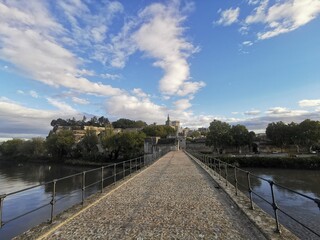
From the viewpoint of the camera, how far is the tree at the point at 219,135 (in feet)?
283

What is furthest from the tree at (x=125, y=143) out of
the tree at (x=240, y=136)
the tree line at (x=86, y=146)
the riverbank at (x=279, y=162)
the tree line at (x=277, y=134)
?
the tree at (x=240, y=136)

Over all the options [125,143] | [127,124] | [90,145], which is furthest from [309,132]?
[127,124]

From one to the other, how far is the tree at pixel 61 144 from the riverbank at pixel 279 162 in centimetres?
5316

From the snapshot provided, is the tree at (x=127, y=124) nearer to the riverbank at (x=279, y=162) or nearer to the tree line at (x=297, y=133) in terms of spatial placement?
the tree line at (x=297, y=133)

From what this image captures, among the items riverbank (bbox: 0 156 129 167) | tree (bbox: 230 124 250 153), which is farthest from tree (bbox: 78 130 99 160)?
tree (bbox: 230 124 250 153)

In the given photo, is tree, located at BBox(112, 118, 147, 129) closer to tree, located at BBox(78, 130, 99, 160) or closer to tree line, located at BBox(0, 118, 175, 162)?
tree line, located at BBox(0, 118, 175, 162)

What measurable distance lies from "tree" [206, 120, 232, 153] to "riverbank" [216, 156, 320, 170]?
65.9 feet

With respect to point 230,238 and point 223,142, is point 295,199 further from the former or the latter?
point 223,142

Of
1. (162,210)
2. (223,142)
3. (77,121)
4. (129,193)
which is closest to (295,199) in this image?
(129,193)

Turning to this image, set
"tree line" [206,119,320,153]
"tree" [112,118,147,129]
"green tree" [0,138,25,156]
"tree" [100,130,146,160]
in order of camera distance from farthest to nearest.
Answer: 1. "tree" [112,118,147,129]
2. "green tree" [0,138,25,156]
3. "tree" [100,130,146,160]
4. "tree line" [206,119,320,153]

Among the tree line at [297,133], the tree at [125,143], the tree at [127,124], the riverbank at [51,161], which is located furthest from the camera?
the tree at [127,124]

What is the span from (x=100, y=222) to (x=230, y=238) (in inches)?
119

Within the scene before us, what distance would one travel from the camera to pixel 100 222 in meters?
6.71

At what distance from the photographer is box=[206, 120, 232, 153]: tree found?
8638 cm
